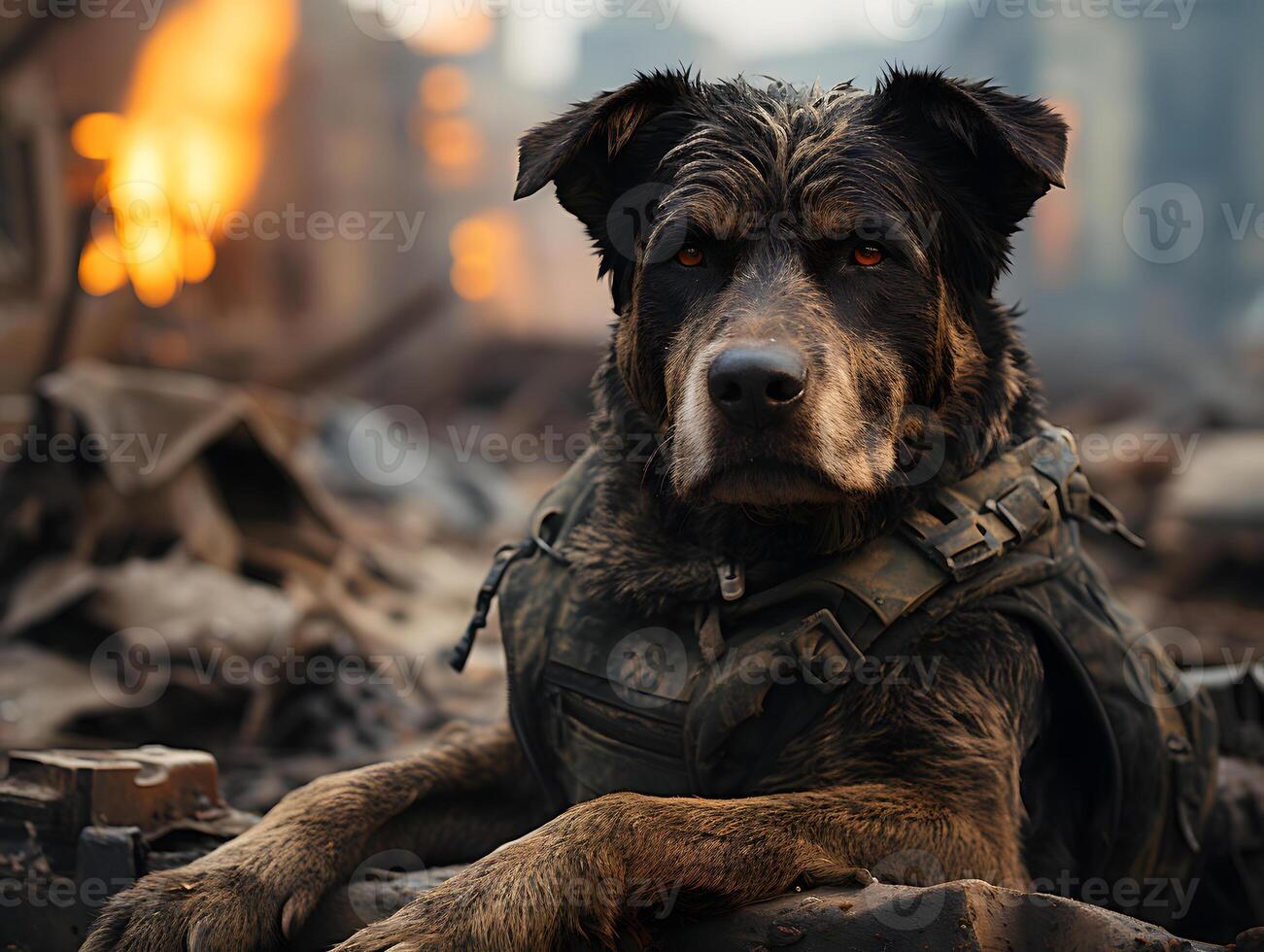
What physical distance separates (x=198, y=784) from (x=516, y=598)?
102cm

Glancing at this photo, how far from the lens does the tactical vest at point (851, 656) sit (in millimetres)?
2549

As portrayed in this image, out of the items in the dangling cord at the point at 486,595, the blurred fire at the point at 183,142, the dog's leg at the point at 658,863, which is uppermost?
the blurred fire at the point at 183,142

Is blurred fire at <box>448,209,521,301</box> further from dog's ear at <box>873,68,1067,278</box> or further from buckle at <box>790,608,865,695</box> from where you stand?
buckle at <box>790,608,865,695</box>

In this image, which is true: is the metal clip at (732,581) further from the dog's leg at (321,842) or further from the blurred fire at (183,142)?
the blurred fire at (183,142)

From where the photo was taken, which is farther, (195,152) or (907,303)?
(195,152)

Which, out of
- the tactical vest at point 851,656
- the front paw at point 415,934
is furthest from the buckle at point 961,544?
the front paw at point 415,934

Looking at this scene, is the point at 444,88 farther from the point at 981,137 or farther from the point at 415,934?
the point at 415,934

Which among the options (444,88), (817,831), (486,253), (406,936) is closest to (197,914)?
(406,936)

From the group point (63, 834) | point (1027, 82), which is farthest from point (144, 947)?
point (1027, 82)

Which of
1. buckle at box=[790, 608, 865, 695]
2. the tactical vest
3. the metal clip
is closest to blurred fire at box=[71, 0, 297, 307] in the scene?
the tactical vest

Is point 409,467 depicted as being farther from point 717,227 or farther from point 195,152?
point 717,227

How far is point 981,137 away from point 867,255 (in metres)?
0.41

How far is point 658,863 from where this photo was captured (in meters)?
2.23

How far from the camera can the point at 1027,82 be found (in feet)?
85.7
